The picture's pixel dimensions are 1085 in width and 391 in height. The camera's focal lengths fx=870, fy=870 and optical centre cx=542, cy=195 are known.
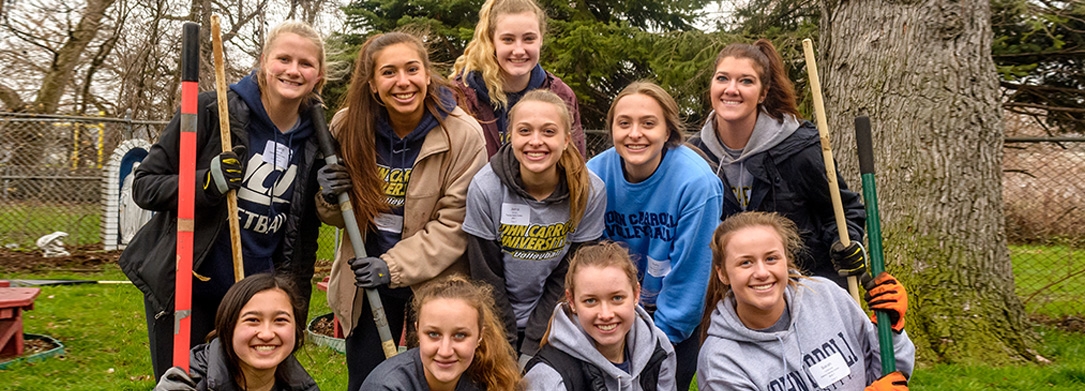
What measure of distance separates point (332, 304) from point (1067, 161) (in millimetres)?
6094

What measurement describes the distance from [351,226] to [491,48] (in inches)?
44.4

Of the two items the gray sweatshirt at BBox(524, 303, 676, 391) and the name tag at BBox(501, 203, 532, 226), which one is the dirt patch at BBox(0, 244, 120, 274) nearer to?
the name tag at BBox(501, 203, 532, 226)

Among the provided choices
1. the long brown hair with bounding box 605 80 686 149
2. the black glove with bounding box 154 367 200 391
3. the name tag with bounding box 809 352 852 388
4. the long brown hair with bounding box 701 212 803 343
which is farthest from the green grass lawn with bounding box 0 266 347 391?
the name tag with bounding box 809 352 852 388

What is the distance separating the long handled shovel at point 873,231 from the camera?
316 centimetres

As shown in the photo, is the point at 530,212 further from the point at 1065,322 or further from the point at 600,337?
the point at 1065,322

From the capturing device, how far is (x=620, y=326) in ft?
10.1

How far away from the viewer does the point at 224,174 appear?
3.00 m

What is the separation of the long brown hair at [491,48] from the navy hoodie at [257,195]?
3.02 ft

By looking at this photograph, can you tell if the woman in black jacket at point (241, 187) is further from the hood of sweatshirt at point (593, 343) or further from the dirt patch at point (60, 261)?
the dirt patch at point (60, 261)

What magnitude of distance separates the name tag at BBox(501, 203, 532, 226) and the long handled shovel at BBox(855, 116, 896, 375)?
4.23ft

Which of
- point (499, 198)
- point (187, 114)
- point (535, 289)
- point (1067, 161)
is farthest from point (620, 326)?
point (1067, 161)

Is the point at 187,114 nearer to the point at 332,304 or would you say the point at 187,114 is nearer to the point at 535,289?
the point at 332,304

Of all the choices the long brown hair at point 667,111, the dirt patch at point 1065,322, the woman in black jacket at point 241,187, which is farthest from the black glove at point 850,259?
the dirt patch at point 1065,322

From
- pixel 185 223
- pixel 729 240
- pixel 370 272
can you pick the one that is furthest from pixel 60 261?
pixel 729 240
